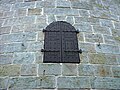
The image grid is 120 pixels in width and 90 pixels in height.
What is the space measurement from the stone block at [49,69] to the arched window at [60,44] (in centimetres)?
10

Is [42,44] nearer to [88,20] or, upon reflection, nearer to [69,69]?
[69,69]

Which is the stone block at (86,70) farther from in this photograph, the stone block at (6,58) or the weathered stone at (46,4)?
the weathered stone at (46,4)

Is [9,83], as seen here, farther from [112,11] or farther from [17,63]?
[112,11]

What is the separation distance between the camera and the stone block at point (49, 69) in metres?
3.42

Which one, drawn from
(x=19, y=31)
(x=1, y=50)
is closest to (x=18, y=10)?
(x=19, y=31)

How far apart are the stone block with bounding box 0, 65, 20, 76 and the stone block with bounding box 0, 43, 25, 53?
13.3 inches

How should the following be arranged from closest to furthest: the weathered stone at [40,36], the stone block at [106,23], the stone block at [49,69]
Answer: the stone block at [49,69] < the weathered stone at [40,36] < the stone block at [106,23]

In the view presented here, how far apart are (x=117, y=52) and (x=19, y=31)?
1847 millimetres

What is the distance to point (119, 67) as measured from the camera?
370 cm

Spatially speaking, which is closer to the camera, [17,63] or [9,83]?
[9,83]

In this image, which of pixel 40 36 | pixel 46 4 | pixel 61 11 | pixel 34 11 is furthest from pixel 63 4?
pixel 40 36

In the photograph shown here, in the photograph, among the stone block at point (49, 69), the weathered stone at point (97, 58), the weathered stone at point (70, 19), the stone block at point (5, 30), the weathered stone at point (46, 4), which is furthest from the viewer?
the weathered stone at point (46, 4)

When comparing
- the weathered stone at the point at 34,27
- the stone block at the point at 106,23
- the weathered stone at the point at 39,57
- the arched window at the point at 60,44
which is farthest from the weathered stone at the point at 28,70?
the stone block at the point at 106,23

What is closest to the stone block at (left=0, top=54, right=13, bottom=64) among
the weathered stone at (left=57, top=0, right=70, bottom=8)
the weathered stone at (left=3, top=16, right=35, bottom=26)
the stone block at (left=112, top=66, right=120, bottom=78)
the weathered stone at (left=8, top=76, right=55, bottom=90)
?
the weathered stone at (left=8, top=76, right=55, bottom=90)
